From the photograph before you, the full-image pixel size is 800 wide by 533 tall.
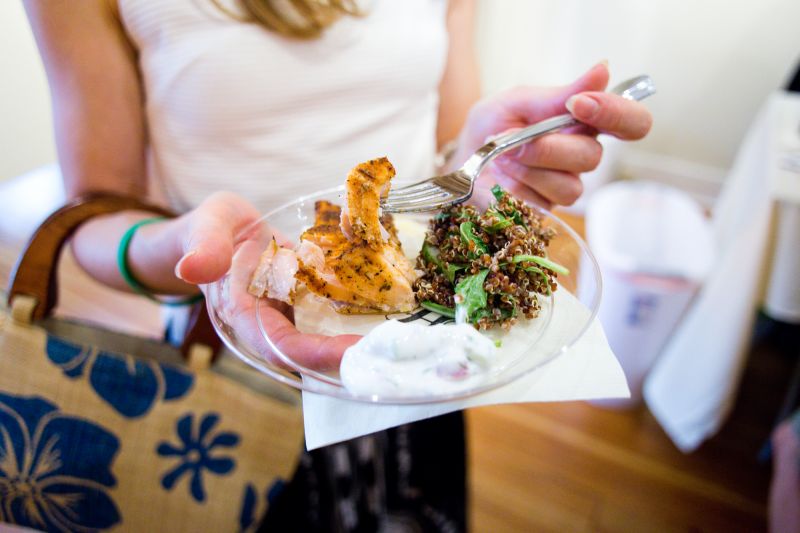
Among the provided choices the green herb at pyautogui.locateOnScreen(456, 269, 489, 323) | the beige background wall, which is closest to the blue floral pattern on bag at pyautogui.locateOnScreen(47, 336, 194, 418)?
the green herb at pyautogui.locateOnScreen(456, 269, 489, 323)

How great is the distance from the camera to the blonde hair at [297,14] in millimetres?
1057

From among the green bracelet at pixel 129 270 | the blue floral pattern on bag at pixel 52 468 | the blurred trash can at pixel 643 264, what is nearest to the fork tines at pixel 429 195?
the green bracelet at pixel 129 270

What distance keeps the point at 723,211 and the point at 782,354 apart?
69cm

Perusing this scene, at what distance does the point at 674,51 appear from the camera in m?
2.94

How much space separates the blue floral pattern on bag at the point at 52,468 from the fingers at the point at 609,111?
986 mm

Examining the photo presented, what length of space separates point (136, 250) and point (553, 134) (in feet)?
2.70

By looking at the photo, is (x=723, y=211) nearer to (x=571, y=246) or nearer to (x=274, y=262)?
(x=571, y=246)

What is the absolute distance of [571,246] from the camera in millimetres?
844

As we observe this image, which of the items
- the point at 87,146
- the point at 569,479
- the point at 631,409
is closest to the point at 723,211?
the point at 631,409

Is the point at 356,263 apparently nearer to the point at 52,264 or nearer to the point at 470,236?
the point at 470,236

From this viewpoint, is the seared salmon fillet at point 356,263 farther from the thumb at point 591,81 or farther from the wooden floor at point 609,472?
the wooden floor at point 609,472

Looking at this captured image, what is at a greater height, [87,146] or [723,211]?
[87,146]

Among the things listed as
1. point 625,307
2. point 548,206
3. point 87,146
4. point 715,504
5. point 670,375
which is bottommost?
point 715,504

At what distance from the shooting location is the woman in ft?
3.12
